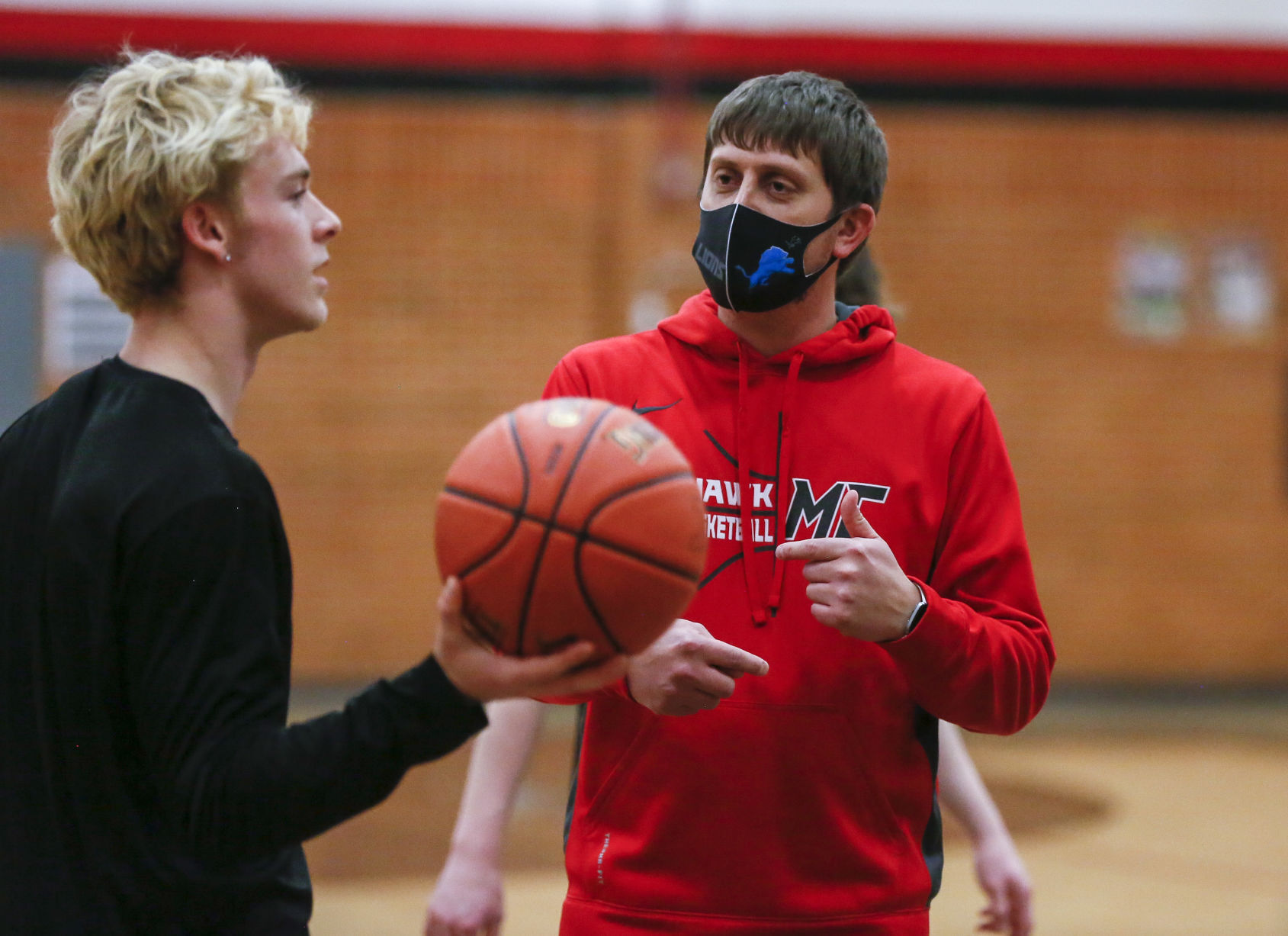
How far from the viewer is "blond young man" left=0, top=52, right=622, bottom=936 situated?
1627mm

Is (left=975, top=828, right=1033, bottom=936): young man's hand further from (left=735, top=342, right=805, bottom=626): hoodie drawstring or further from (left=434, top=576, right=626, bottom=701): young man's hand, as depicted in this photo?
(left=434, top=576, right=626, bottom=701): young man's hand

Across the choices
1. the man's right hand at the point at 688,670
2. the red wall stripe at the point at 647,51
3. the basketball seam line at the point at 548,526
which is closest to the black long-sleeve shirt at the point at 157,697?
the basketball seam line at the point at 548,526

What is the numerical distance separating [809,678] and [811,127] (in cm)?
92

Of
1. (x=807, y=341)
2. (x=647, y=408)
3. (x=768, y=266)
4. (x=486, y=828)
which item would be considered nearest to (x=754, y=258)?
(x=768, y=266)

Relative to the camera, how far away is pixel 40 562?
175 centimetres

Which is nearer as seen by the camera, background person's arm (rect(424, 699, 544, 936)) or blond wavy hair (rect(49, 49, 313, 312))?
Result: blond wavy hair (rect(49, 49, 313, 312))

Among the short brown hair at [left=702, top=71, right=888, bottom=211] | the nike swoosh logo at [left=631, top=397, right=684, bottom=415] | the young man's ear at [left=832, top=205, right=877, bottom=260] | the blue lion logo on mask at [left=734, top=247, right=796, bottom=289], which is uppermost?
the short brown hair at [left=702, top=71, right=888, bottom=211]

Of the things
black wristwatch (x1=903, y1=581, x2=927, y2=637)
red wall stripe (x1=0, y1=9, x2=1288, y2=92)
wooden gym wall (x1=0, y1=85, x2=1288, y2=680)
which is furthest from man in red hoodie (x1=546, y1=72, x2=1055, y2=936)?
red wall stripe (x1=0, y1=9, x2=1288, y2=92)

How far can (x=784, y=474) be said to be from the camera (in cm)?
226

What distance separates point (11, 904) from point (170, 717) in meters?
0.40

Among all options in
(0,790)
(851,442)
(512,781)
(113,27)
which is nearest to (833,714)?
(851,442)

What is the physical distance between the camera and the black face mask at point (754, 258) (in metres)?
2.33

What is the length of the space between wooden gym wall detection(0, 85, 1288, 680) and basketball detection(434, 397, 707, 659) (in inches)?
313

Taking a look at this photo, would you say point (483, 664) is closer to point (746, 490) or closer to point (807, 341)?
point (746, 490)
